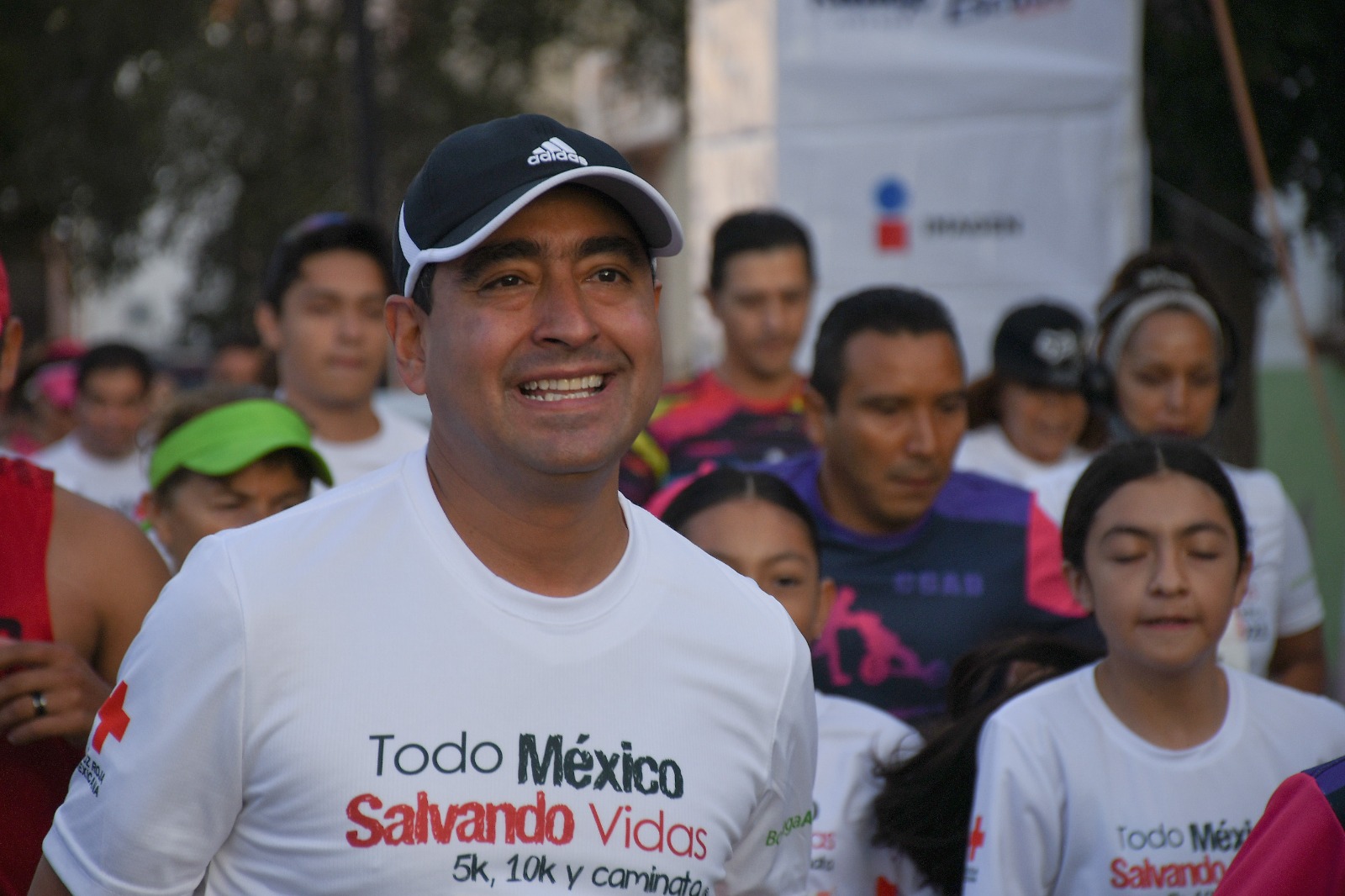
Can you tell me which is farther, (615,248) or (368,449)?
(368,449)

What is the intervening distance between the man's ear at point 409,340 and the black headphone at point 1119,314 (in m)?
3.11

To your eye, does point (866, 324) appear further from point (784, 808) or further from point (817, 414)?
point (784, 808)

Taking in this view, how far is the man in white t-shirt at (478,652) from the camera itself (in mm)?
2094

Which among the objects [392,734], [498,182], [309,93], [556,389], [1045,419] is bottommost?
[392,734]

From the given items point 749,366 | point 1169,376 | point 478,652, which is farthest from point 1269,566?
point 478,652

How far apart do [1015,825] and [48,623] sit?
6.16 ft

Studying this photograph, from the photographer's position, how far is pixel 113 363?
305 inches

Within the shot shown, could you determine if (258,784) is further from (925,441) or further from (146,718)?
(925,441)

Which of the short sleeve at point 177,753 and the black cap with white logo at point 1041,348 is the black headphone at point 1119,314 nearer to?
the black cap with white logo at point 1041,348

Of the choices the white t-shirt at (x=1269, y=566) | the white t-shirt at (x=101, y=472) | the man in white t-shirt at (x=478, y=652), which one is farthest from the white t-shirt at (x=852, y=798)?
the white t-shirt at (x=101, y=472)

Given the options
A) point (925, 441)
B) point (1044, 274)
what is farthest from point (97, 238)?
point (925, 441)

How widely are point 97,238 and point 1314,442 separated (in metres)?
10.1

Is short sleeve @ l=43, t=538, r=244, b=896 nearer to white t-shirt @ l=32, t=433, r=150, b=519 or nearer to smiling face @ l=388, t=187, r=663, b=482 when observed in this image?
smiling face @ l=388, t=187, r=663, b=482

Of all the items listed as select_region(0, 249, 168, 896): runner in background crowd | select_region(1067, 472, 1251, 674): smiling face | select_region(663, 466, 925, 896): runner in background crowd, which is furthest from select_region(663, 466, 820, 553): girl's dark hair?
select_region(0, 249, 168, 896): runner in background crowd
